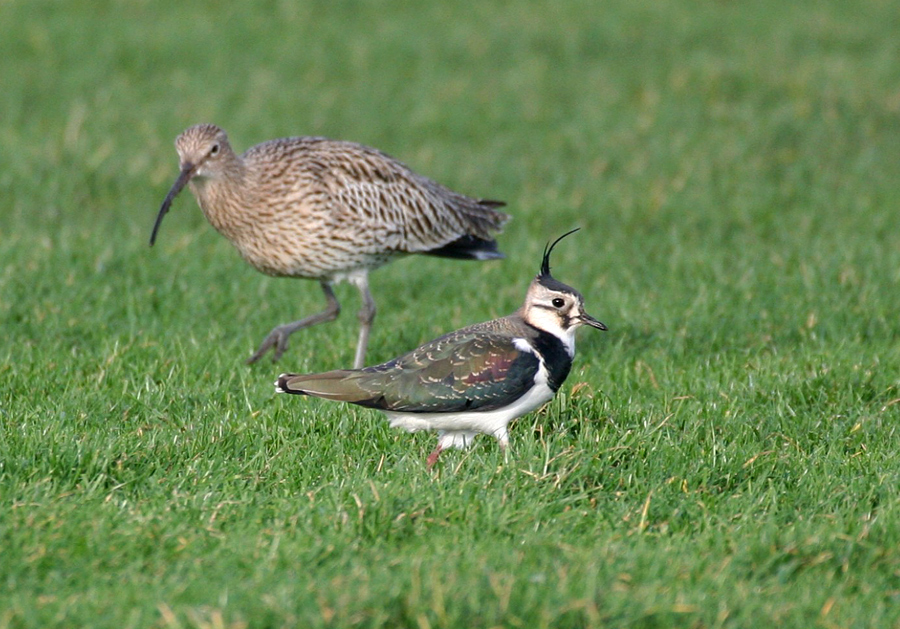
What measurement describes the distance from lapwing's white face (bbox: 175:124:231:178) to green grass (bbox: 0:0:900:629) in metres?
1.08

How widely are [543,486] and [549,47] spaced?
12.1 metres

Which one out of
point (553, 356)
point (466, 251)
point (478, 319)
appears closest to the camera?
point (553, 356)

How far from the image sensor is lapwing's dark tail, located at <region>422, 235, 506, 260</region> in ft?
30.1

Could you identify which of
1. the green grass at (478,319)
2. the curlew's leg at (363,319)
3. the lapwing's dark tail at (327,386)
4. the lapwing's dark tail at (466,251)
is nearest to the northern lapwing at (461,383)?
the lapwing's dark tail at (327,386)

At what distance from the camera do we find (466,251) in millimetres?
9227

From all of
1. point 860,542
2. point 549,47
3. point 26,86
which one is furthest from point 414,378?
point 549,47

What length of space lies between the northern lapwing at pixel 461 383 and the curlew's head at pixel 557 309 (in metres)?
0.01

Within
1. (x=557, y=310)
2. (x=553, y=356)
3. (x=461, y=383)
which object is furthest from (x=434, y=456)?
(x=557, y=310)

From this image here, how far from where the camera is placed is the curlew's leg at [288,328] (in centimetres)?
793

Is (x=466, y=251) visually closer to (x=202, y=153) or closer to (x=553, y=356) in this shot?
(x=202, y=153)

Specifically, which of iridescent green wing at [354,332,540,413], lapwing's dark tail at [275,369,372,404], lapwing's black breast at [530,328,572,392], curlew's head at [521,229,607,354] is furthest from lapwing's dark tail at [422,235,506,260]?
lapwing's dark tail at [275,369,372,404]

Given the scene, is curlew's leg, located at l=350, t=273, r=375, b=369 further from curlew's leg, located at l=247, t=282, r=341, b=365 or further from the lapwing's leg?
the lapwing's leg

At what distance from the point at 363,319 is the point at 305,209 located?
33.1 inches

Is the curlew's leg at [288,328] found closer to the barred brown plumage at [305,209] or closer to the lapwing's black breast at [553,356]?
the barred brown plumage at [305,209]
